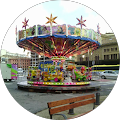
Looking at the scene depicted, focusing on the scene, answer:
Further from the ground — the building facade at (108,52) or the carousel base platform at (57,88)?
the building facade at (108,52)

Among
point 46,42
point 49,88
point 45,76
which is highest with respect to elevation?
point 46,42

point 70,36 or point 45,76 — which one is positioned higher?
point 70,36

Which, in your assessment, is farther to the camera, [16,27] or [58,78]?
[16,27]

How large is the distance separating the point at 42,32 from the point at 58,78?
4061 millimetres

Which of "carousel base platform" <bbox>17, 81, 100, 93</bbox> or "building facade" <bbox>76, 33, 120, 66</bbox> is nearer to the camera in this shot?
"carousel base platform" <bbox>17, 81, 100, 93</bbox>

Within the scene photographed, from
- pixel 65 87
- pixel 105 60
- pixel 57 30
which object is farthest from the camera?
pixel 105 60

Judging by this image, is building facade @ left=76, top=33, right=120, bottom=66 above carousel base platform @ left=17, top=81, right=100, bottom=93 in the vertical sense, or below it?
above

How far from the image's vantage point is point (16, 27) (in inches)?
531

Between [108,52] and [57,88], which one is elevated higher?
[108,52]

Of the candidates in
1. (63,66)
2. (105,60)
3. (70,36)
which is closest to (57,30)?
(70,36)

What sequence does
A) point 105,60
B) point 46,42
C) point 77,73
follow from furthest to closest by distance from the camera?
1. point 105,60
2. point 46,42
3. point 77,73

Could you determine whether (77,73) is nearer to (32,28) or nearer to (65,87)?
(65,87)

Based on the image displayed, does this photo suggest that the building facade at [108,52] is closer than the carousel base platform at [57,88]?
No

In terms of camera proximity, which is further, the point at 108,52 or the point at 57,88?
the point at 108,52
